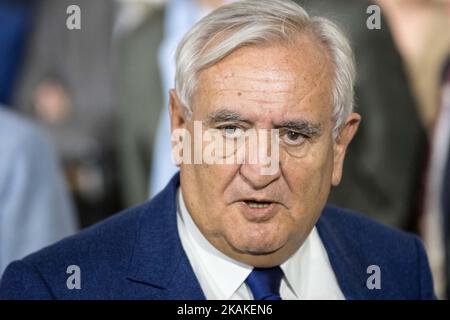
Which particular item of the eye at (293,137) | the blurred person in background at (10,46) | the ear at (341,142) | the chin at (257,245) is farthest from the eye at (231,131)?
the blurred person in background at (10,46)

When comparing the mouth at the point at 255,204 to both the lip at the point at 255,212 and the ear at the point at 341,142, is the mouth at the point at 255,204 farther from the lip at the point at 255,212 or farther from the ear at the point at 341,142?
the ear at the point at 341,142

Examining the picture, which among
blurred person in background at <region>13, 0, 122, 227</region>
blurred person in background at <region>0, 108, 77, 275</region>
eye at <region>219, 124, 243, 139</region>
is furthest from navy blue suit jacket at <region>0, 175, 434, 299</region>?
blurred person in background at <region>13, 0, 122, 227</region>

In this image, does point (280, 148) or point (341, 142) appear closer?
point (280, 148)

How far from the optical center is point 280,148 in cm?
312

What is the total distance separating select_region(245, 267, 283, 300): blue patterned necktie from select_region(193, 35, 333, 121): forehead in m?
0.47

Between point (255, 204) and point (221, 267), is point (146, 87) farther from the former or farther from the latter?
point (255, 204)

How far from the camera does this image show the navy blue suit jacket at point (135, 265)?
10.3 feet

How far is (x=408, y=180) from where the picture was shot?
5.82m

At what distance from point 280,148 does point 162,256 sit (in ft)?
1.48

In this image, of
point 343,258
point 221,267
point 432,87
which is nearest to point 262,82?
point 221,267

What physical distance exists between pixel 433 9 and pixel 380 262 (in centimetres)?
297

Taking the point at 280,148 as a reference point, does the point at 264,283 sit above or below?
below

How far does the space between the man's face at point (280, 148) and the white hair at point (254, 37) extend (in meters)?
0.03

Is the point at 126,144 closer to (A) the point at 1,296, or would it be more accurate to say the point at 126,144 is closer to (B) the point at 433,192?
Answer: (B) the point at 433,192
